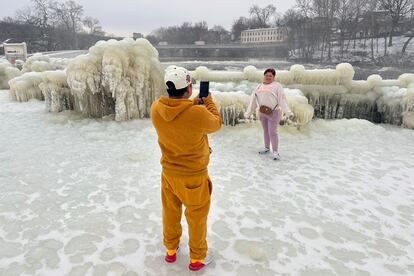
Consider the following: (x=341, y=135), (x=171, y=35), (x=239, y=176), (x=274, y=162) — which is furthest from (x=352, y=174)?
(x=171, y=35)

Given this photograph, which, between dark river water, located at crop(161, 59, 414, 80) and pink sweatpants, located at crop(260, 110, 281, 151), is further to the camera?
dark river water, located at crop(161, 59, 414, 80)

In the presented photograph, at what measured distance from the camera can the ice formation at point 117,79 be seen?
779 centimetres

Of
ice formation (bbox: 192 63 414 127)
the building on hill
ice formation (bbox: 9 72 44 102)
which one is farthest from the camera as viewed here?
the building on hill

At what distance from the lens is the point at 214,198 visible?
13.6 feet

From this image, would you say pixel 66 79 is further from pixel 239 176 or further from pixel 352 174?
pixel 352 174

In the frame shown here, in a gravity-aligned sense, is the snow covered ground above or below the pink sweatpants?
below

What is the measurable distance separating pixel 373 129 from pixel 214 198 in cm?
538

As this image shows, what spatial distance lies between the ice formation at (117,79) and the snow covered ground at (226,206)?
1.47 metres

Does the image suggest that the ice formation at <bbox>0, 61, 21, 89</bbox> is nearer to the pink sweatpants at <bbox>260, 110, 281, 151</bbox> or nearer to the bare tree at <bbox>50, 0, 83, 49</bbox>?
the pink sweatpants at <bbox>260, 110, 281, 151</bbox>

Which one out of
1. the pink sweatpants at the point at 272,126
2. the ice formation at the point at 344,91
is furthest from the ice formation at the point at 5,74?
the pink sweatpants at the point at 272,126

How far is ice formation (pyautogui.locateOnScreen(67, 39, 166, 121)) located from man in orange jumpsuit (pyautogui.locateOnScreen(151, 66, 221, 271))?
19.0ft

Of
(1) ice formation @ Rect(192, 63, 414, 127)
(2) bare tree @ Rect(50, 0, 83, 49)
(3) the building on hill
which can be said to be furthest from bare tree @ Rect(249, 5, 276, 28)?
(1) ice formation @ Rect(192, 63, 414, 127)

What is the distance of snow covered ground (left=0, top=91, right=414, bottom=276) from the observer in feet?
9.69

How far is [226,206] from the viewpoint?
13.0 feet
